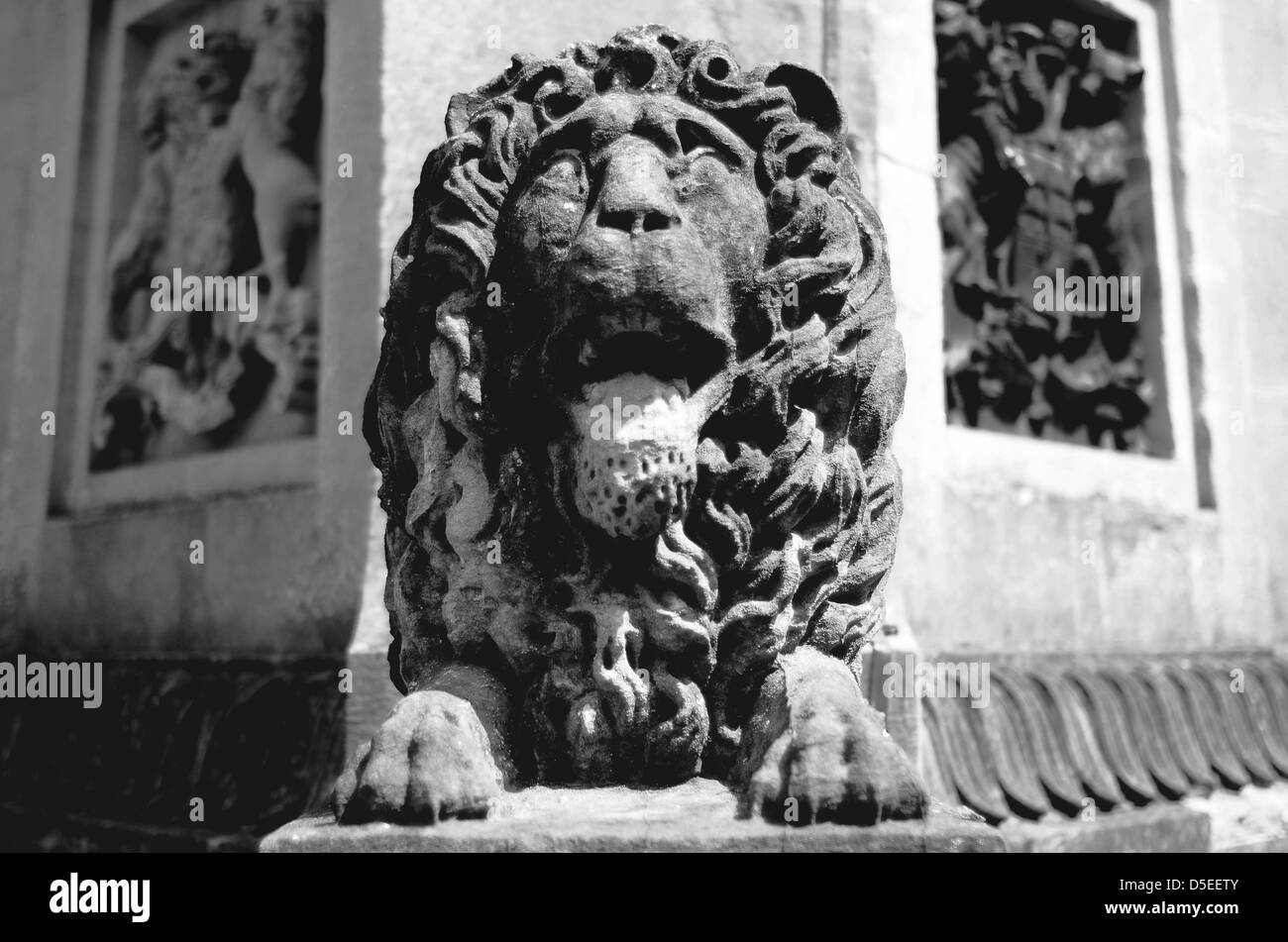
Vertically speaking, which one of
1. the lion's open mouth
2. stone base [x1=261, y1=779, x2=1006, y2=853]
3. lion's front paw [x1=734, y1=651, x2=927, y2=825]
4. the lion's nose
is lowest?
stone base [x1=261, y1=779, x2=1006, y2=853]

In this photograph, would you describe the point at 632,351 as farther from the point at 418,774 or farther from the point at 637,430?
the point at 418,774

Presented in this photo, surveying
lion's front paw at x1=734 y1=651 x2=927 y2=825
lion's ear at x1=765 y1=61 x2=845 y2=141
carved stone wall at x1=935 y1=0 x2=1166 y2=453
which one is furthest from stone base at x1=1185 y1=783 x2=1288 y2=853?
lion's ear at x1=765 y1=61 x2=845 y2=141

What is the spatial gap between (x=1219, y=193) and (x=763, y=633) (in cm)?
484

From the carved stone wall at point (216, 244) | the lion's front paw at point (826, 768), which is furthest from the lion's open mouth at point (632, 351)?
the carved stone wall at point (216, 244)

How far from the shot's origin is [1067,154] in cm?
561

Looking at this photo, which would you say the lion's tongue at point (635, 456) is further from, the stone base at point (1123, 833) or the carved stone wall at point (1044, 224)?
the carved stone wall at point (1044, 224)

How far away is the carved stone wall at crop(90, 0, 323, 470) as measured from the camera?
475cm

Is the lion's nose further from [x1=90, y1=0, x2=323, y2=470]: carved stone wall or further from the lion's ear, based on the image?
[x1=90, y1=0, x2=323, y2=470]: carved stone wall

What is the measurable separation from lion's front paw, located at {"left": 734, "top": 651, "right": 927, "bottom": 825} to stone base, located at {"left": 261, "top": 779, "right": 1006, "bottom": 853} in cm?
3

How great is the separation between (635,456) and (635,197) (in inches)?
18.0

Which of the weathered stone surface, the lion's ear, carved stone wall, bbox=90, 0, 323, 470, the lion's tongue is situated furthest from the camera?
carved stone wall, bbox=90, 0, 323, 470

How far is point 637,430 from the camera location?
2.04 metres

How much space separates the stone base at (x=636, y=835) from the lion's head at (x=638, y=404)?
25 centimetres

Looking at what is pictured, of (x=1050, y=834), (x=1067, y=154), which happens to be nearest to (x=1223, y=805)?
(x=1050, y=834)
